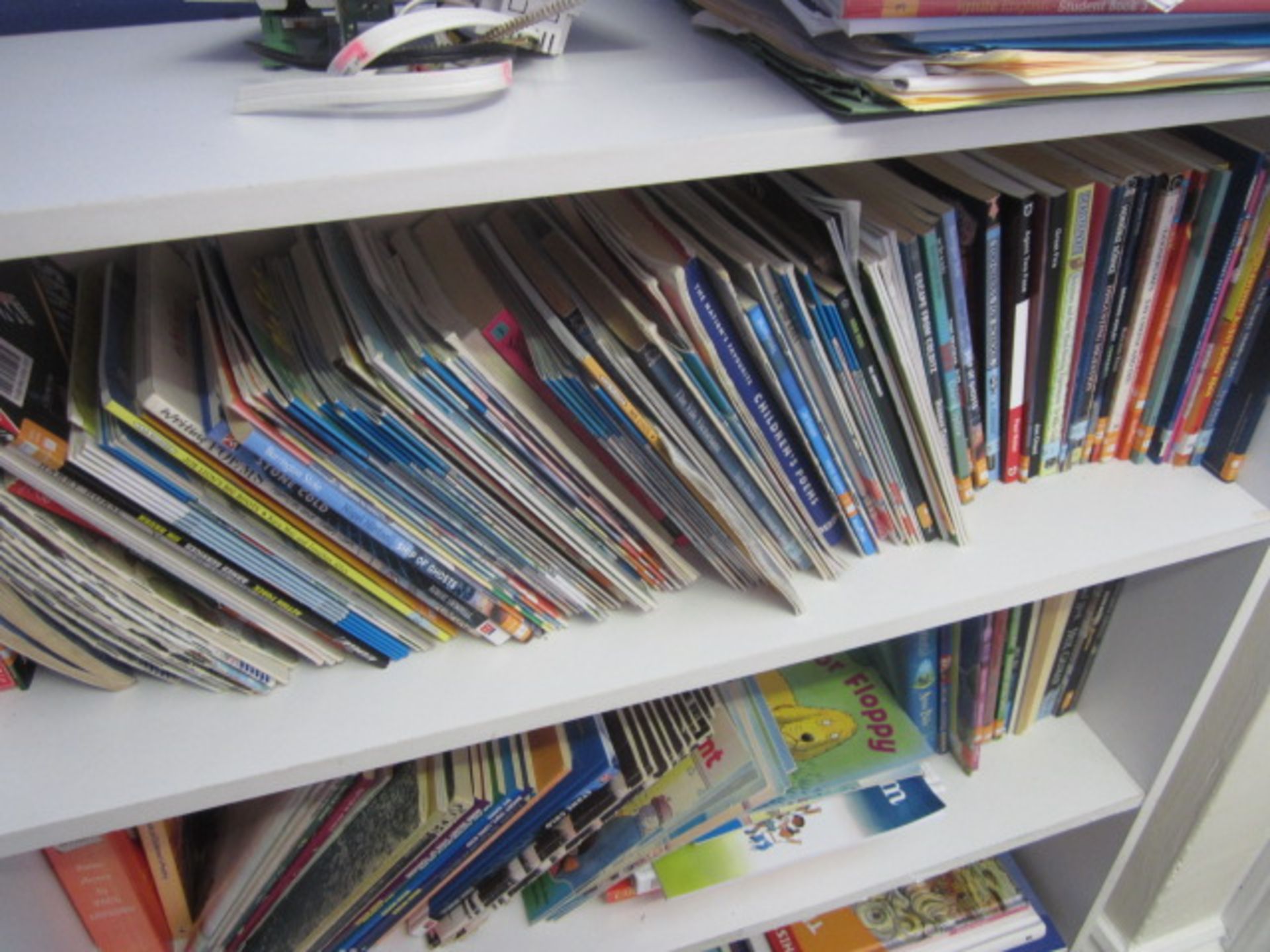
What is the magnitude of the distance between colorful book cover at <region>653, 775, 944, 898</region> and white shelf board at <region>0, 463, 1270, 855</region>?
331 mm

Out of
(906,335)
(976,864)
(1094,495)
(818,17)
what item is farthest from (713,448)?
(976,864)

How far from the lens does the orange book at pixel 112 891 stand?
0.73m

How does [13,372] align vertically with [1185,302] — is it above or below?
above

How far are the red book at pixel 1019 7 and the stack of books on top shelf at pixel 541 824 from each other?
0.56 m

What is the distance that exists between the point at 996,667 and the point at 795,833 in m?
0.26

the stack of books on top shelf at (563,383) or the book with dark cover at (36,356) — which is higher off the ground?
the book with dark cover at (36,356)

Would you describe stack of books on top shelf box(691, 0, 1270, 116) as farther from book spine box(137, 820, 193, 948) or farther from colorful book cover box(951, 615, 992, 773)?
book spine box(137, 820, 193, 948)

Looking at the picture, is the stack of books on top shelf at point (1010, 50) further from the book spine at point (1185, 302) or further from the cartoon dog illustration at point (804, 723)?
the cartoon dog illustration at point (804, 723)

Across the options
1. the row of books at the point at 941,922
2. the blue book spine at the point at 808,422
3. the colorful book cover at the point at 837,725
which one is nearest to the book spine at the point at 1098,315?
the blue book spine at the point at 808,422

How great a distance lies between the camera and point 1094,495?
0.79 m

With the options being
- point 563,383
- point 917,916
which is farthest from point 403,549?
point 917,916

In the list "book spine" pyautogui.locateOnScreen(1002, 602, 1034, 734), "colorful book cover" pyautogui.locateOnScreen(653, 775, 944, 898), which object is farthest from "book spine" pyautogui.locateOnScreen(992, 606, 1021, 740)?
"colorful book cover" pyautogui.locateOnScreen(653, 775, 944, 898)

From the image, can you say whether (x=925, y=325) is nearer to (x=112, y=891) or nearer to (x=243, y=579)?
(x=243, y=579)

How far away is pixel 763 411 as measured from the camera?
64 centimetres
